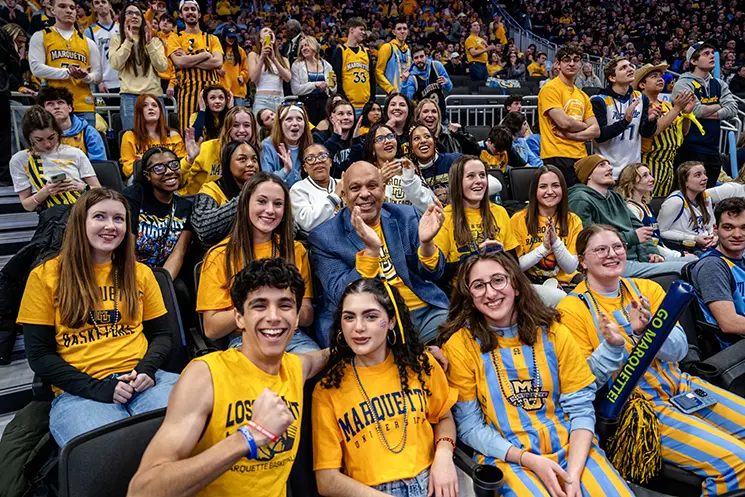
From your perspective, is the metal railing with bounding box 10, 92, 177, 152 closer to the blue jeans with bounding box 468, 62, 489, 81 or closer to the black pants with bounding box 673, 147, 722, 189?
the black pants with bounding box 673, 147, 722, 189

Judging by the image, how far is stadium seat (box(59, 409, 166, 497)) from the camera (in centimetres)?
154

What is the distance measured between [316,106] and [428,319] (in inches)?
147

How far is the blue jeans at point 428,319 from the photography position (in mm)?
2668

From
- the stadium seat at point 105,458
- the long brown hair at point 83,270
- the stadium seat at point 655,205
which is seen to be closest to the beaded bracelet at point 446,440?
the stadium seat at point 105,458

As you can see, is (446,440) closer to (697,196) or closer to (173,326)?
(173,326)

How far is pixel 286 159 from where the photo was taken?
12.6ft

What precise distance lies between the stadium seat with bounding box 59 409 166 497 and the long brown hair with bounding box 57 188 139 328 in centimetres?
66

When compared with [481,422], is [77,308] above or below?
above

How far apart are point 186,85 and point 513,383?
417cm

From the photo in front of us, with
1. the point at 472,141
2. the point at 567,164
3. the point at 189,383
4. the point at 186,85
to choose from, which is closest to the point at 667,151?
the point at 567,164

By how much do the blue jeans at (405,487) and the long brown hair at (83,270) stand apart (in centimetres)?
122

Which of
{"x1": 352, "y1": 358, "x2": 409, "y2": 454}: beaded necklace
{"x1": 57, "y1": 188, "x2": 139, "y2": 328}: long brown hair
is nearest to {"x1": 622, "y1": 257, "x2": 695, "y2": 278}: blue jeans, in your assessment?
{"x1": 352, "y1": 358, "x2": 409, "y2": 454}: beaded necklace

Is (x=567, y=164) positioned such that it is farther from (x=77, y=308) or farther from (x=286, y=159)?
(x=77, y=308)

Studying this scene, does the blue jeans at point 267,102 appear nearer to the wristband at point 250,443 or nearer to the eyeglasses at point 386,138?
the eyeglasses at point 386,138
